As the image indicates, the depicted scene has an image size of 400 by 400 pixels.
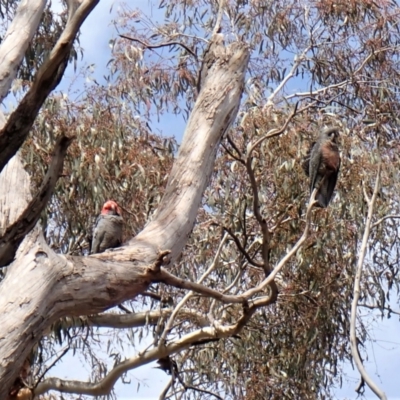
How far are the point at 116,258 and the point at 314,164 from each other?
260cm

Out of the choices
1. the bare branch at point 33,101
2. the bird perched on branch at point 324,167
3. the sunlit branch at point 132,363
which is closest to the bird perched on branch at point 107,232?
the sunlit branch at point 132,363

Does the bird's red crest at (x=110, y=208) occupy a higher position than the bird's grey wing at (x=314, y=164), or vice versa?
the bird's grey wing at (x=314, y=164)

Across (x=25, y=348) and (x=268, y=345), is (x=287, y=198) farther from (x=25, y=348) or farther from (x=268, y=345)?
(x=25, y=348)

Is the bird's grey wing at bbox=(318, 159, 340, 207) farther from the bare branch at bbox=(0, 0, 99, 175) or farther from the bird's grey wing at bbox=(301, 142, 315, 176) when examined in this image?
the bare branch at bbox=(0, 0, 99, 175)

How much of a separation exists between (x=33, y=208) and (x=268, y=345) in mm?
4061

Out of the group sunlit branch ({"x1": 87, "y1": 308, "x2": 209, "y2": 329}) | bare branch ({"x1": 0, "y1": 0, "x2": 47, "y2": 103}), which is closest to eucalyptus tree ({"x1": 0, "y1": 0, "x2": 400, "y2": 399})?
sunlit branch ({"x1": 87, "y1": 308, "x2": 209, "y2": 329})

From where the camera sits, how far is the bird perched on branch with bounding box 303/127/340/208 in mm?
5379

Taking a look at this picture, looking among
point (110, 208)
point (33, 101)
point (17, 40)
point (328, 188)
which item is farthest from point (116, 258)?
point (328, 188)

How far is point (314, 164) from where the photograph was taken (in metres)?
5.50

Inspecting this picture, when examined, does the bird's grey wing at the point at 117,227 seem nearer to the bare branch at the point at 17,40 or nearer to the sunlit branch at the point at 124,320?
the sunlit branch at the point at 124,320

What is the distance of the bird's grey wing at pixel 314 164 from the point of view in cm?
543

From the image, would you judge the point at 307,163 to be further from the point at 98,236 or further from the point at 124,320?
the point at 124,320

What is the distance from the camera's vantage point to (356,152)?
6449 millimetres

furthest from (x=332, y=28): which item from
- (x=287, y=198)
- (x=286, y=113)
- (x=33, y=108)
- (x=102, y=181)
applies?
(x=33, y=108)
